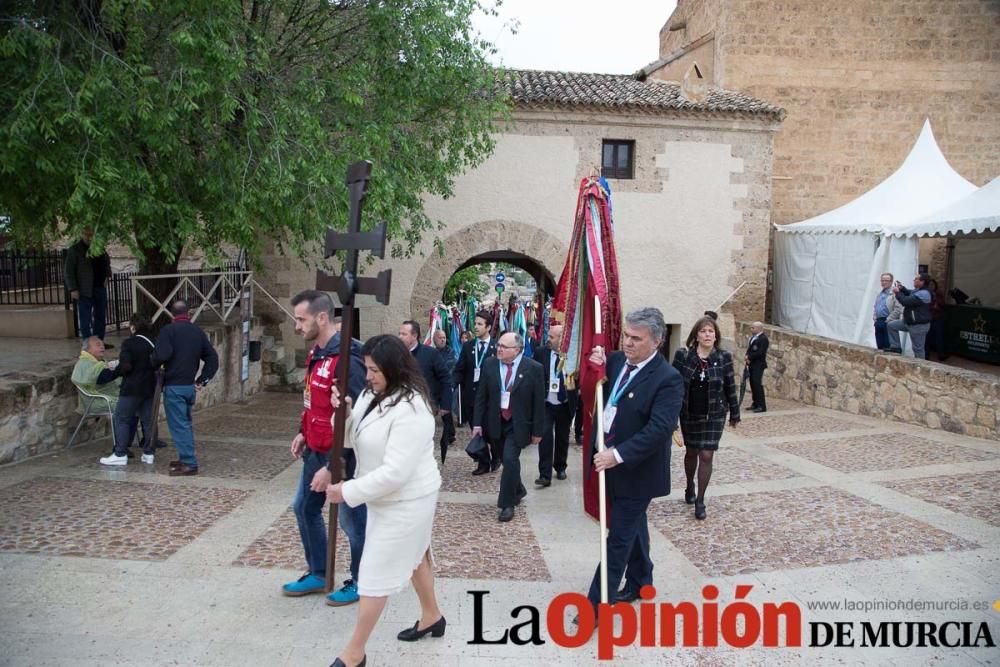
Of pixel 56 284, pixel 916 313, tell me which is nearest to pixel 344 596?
pixel 916 313

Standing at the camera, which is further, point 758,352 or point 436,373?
point 758,352

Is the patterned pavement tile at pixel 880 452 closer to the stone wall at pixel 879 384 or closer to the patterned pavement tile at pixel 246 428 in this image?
the stone wall at pixel 879 384

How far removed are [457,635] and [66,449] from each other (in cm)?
609

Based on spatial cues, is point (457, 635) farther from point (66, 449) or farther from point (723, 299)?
point (723, 299)

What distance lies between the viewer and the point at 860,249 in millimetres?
14148

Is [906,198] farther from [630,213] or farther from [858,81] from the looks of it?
[858,81]

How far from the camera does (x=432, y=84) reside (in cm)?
1072

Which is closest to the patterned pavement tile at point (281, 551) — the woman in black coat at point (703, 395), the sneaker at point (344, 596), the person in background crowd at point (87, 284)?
the sneaker at point (344, 596)

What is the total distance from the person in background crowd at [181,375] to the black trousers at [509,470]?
10.2 feet

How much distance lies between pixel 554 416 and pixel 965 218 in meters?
8.31

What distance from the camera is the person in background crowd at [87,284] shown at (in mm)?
10227

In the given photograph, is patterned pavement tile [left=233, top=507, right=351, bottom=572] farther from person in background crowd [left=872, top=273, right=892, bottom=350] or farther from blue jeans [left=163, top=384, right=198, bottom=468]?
person in background crowd [left=872, top=273, right=892, bottom=350]

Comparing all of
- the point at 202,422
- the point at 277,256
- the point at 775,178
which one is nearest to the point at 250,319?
the point at 277,256

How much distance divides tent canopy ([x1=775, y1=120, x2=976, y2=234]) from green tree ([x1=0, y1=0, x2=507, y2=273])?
27.5 feet
